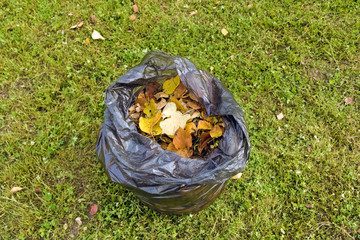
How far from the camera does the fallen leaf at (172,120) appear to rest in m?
1.86

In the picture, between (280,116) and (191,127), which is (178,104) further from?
(280,116)

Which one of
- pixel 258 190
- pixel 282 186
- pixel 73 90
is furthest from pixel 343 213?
pixel 73 90

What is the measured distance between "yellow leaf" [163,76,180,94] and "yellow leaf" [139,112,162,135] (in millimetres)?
223

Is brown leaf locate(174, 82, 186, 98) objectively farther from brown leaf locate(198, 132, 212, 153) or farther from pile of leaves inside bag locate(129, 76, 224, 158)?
brown leaf locate(198, 132, 212, 153)

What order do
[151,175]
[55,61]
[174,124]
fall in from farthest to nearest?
[55,61], [174,124], [151,175]

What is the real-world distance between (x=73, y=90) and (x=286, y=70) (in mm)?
2140

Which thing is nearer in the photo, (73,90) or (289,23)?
(73,90)

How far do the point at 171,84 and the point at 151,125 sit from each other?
34 centimetres

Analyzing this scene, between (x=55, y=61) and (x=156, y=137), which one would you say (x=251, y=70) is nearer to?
(x=156, y=137)

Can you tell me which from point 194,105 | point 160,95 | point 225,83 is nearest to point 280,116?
point 225,83

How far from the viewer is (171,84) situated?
6.28 ft

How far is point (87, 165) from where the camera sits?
224cm

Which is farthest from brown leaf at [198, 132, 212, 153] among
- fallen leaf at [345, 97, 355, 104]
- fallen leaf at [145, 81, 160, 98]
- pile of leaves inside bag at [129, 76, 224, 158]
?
fallen leaf at [345, 97, 355, 104]

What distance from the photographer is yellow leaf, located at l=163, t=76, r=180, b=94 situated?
1.90m
